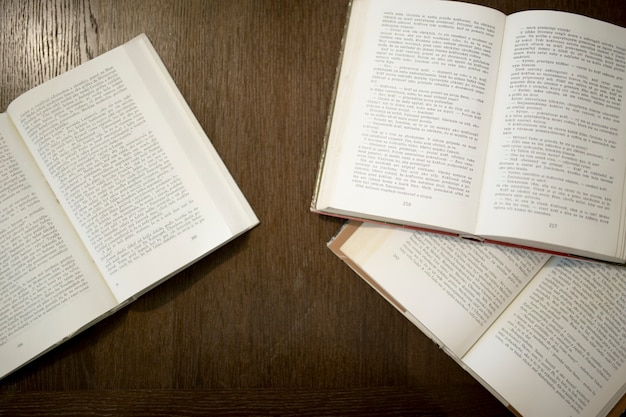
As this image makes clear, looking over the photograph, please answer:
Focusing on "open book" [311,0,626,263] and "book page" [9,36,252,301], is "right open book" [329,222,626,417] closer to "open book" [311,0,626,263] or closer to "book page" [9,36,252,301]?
"open book" [311,0,626,263]

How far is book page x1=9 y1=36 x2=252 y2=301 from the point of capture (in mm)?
675

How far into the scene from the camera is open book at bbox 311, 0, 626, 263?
0.64 m

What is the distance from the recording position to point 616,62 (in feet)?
2.18

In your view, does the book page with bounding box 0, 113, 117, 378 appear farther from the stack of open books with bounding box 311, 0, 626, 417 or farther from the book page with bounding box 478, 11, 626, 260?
the book page with bounding box 478, 11, 626, 260

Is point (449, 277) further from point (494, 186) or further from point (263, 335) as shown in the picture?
point (263, 335)

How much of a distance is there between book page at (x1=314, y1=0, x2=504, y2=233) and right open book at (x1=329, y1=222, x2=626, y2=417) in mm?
55

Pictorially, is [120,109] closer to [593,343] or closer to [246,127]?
[246,127]

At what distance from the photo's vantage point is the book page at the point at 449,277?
0.68 meters

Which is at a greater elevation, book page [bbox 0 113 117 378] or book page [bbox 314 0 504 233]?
book page [bbox 314 0 504 233]

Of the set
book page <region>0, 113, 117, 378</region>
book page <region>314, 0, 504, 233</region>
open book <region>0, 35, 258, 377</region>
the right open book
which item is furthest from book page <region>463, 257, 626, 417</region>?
book page <region>0, 113, 117, 378</region>

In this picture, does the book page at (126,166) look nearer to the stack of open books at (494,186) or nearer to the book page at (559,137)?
the stack of open books at (494,186)

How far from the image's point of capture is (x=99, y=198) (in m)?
0.68

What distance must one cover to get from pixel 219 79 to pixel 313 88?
0.42 feet

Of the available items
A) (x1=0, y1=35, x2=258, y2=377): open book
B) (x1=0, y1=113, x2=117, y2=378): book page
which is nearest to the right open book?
(x1=0, y1=35, x2=258, y2=377): open book
